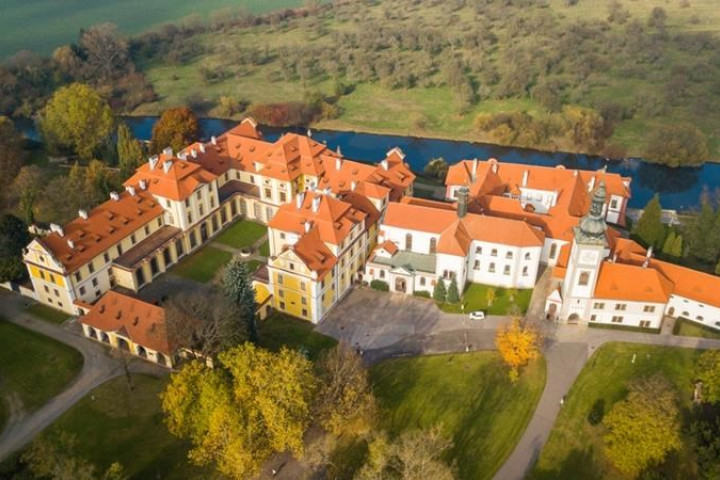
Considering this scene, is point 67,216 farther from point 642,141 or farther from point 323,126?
point 642,141

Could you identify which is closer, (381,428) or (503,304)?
(381,428)

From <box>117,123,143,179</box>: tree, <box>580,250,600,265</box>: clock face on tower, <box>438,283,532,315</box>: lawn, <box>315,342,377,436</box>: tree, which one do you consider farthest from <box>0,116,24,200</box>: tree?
<box>580,250,600,265</box>: clock face on tower

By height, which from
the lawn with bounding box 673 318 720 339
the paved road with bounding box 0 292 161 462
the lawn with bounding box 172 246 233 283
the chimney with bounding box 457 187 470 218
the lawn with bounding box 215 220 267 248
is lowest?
the paved road with bounding box 0 292 161 462

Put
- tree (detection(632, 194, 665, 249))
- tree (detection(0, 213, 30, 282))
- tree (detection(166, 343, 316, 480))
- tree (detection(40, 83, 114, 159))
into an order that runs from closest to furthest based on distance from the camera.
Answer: tree (detection(166, 343, 316, 480))
tree (detection(0, 213, 30, 282))
tree (detection(632, 194, 665, 249))
tree (detection(40, 83, 114, 159))

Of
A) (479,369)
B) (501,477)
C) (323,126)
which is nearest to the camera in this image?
(501,477)

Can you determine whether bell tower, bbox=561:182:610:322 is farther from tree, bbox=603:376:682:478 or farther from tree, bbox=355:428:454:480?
tree, bbox=355:428:454:480

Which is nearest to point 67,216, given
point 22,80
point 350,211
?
point 350,211

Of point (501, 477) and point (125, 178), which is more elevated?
point (125, 178)

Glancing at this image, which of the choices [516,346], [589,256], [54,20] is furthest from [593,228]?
[54,20]
